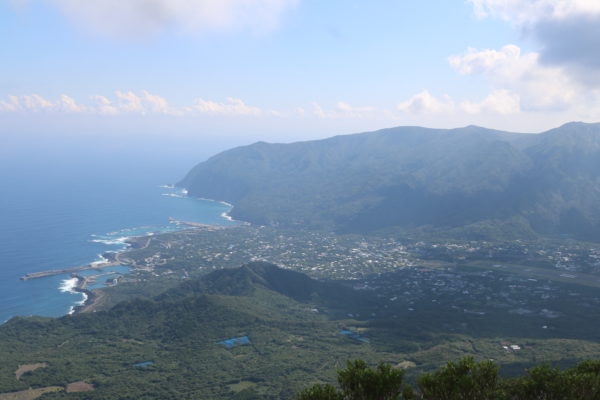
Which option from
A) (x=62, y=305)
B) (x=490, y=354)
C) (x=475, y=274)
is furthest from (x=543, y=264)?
(x=62, y=305)

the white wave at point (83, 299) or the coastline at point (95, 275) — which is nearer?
the coastline at point (95, 275)

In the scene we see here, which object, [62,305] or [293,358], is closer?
[293,358]

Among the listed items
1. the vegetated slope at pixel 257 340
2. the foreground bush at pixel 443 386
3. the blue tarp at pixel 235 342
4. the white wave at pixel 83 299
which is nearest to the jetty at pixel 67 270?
the white wave at pixel 83 299

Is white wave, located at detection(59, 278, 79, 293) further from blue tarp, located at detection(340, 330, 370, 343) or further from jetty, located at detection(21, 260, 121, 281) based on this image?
blue tarp, located at detection(340, 330, 370, 343)

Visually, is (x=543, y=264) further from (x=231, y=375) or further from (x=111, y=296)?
(x=111, y=296)

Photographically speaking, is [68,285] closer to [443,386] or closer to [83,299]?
[83,299]

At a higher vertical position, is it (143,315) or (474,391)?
(474,391)

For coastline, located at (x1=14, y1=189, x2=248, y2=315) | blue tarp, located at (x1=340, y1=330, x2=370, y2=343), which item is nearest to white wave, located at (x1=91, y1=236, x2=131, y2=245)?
coastline, located at (x1=14, y1=189, x2=248, y2=315)

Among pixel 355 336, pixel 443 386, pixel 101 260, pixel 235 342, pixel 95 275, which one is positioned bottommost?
pixel 355 336

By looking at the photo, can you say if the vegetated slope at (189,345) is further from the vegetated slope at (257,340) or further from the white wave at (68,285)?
the white wave at (68,285)

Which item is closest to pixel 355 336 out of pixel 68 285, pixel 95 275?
pixel 68 285

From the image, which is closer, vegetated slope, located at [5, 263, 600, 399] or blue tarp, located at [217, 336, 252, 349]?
vegetated slope, located at [5, 263, 600, 399]
